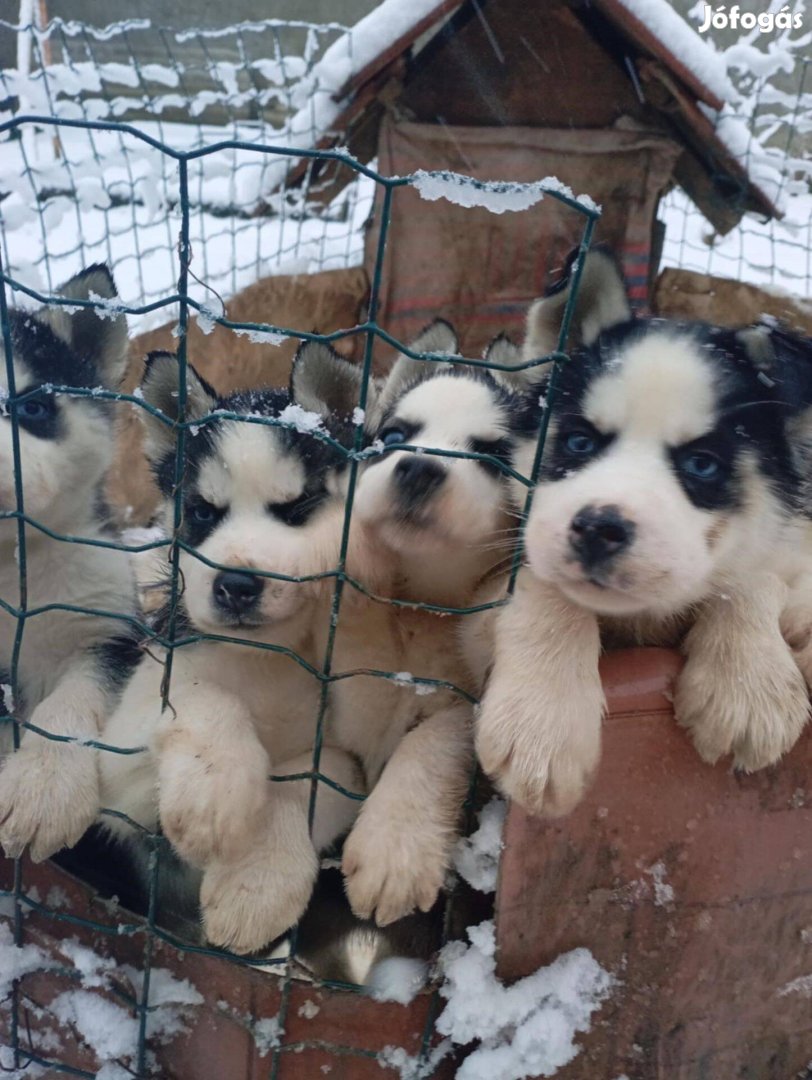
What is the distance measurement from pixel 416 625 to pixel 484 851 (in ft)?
1.92

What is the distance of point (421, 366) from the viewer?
9.32 ft

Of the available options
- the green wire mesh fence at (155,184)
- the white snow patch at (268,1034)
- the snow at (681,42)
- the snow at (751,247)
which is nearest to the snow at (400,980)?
the white snow patch at (268,1034)

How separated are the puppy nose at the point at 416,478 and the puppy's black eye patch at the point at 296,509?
0.41 meters

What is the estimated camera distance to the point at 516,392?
2.58m

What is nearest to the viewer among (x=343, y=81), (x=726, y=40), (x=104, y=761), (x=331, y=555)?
(x=331, y=555)

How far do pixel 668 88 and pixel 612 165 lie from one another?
514mm

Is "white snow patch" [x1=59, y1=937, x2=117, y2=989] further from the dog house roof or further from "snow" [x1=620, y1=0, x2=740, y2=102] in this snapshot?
"snow" [x1=620, y1=0, x2=740, y2=102]

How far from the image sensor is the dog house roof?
15.6 ft

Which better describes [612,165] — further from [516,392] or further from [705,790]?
[705,790]

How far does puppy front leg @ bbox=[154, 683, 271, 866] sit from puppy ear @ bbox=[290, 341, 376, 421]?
84cm

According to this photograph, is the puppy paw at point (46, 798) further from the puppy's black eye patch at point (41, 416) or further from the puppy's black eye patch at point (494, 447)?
the puppy's black eye patch at point (494, 447)

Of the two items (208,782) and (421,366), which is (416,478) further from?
(421,366)

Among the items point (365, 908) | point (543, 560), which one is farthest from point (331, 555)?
point (365, 908)

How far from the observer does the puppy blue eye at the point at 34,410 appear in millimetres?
2622
